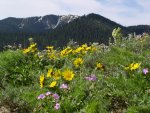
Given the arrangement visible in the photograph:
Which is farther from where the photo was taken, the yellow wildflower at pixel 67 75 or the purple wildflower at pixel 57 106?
the yellow wildflower at pixel 67 75

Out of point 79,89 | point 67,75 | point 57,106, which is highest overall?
point 67,75

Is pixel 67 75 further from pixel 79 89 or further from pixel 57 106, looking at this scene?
pixel 57 106

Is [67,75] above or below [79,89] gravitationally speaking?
above

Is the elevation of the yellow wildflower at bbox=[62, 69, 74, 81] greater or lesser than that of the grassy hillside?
greater

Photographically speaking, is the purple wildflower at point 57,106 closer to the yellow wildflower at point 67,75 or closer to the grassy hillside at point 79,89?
the grassy hillside at point 79,89

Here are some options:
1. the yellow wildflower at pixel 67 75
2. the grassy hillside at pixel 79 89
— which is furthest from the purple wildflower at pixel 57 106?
the yellow wildflower at pixel 67 75

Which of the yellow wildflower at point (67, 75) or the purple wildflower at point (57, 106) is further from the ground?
the yellow wildflower at point (67, 75)

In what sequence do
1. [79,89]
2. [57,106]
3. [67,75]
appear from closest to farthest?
1. [57,106]
2. [79,89]
3. [67,75]

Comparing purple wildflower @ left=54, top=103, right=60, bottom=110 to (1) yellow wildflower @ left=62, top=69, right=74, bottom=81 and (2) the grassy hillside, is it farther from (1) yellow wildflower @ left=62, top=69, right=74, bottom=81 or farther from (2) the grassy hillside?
(1) yellow wildflower @ left=62, top=69, right=74, bottom=81

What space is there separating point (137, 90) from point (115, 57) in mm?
3256

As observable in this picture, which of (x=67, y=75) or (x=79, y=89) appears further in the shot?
(x=67, y=75)

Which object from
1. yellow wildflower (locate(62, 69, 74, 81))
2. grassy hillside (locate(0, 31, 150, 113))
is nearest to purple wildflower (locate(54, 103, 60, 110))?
grassy hillside (locate(0, 31, 150, 113))

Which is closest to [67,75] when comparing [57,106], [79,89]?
[79,89]

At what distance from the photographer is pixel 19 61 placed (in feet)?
34.8
